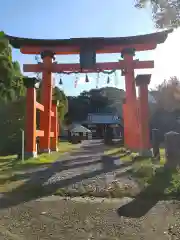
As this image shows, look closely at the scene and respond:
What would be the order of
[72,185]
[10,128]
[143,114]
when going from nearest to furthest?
1. [72,185]
2. [143,114]
3. [10,128]

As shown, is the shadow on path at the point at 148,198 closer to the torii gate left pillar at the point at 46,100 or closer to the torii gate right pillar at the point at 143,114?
Result: the torii gate right pillar at the point at 143,114

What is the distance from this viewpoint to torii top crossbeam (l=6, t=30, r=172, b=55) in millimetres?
15328

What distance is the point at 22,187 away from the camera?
21.8 feet

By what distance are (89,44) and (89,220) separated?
12133mm

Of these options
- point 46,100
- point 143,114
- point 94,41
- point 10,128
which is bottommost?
point 10,128

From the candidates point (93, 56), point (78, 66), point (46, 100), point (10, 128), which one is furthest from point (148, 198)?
point (10, 128)

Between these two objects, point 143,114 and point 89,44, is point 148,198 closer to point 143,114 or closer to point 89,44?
point 143,114

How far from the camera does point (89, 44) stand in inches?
604

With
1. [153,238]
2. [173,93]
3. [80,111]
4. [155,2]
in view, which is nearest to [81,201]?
[153,238]

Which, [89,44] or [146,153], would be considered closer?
[146,153]

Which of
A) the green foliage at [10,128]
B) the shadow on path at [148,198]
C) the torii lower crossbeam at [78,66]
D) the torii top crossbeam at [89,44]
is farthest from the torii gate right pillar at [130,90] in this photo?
the shadow on path at [148,198]

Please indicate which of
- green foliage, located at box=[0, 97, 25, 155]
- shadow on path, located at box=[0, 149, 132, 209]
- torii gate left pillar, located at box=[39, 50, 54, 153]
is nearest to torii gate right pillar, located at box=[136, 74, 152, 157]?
shadow on path, located at box=[0, 149, 132, 209]

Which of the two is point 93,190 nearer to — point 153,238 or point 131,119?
point 153,238

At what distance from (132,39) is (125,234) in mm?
12868
